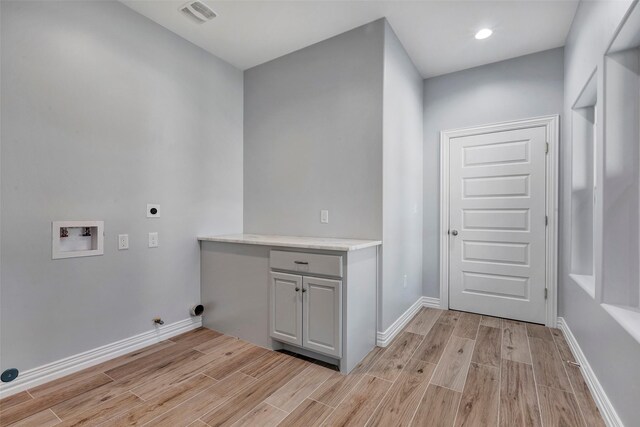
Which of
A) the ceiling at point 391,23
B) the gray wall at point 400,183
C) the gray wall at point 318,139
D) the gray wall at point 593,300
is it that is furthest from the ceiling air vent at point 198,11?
the gray wall at point 593,300

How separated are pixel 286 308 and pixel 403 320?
1294 mm

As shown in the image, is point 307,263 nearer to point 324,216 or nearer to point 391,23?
point 324,216

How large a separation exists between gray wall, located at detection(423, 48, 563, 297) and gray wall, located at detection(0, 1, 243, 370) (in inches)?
96.4

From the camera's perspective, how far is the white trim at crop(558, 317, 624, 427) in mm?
1536

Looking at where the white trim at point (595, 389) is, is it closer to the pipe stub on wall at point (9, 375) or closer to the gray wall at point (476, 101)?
the gray wall at point (476, 101)

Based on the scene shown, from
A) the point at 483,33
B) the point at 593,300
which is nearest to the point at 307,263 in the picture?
the point at 593,300

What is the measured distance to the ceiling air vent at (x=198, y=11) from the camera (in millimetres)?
2358

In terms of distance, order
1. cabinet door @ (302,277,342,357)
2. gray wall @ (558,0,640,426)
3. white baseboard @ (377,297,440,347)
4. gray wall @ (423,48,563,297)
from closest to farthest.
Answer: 1. gray wall @ (558,0,640,426)
2. cabinet door @ (302,277,342,357)
3. white baseboard @ (377,297,440,347)
4. gray wall @ (423,48,563,297)

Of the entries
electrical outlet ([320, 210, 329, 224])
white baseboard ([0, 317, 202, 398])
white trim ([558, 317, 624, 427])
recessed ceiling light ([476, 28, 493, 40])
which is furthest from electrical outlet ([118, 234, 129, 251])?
recessed ceiling light ([476, 28, 493, 40])

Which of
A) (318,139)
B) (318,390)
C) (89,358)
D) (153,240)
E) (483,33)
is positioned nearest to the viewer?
(318,390)

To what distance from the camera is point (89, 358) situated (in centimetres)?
218

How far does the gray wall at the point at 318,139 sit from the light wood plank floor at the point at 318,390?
1111mm

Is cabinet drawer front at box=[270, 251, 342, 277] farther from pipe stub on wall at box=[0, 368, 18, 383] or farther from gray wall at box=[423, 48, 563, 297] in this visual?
gray wall at box=[423, 48, 563, 297]

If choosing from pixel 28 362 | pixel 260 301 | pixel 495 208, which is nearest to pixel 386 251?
pixel 260 301
